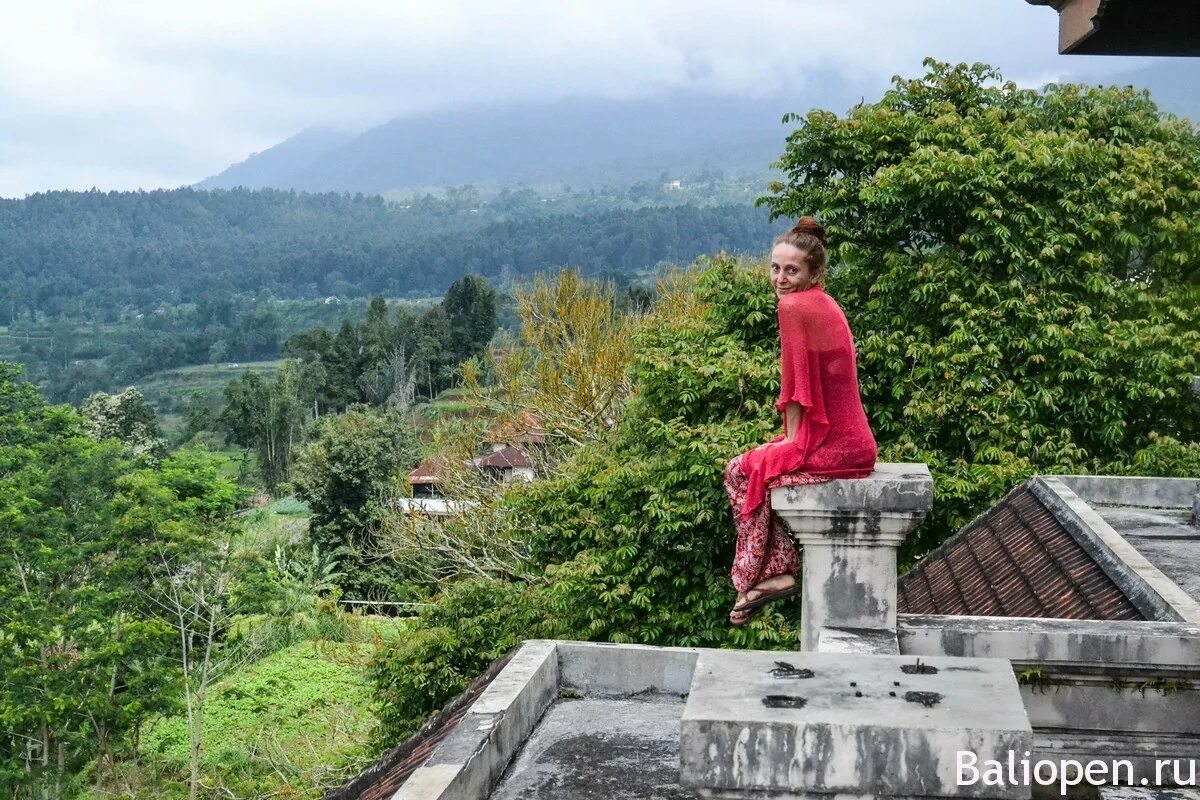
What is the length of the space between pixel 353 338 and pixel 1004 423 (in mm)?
65992

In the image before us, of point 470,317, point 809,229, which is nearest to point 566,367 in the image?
point 809,229

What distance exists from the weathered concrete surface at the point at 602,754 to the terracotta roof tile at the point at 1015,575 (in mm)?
2593

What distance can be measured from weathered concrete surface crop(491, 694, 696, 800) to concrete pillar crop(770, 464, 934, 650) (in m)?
0.88

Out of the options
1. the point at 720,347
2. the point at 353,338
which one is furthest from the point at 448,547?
the point at 353,338

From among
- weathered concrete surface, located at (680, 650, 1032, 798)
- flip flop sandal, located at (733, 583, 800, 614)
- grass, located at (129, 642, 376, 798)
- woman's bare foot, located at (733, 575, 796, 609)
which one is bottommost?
grass, located at (129, 642, 376, 798)

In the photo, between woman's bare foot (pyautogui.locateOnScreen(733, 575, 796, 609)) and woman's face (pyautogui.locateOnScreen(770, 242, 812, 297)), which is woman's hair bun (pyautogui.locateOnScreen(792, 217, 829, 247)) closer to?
woman's face (pyautogui.locateOnScreen(770, 242, 812, 297))

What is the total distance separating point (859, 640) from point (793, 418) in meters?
1.06

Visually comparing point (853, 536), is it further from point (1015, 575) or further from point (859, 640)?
point (1015, 575)

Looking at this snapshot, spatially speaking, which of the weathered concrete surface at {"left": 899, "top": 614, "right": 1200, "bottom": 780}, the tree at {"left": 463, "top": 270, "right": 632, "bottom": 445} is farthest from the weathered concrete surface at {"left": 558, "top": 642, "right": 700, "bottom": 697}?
the tree at {"left": 463, "top": 270, "right": 632, "bottom": 445}

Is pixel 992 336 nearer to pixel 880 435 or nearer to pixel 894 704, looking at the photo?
pixel 880 435

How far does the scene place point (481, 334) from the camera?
80.8m

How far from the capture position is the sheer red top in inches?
204

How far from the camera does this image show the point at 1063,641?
5.37 meters

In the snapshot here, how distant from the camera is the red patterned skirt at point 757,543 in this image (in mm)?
5477
